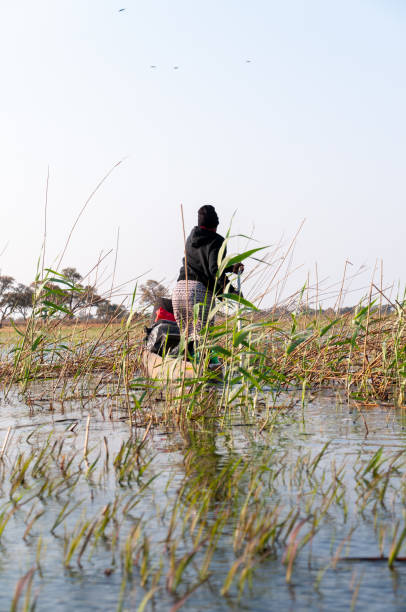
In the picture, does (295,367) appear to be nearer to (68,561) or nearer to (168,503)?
(168,503)

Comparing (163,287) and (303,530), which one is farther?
(163,287)

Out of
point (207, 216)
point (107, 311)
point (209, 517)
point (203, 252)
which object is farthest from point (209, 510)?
point (107, 311)

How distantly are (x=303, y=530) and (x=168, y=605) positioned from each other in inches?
32.9

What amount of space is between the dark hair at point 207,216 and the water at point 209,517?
121 inches

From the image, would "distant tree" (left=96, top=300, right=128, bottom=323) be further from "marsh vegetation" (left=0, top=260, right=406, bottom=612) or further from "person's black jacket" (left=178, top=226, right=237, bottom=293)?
"marsh vegetation" (left=0, top=260, right=406, bottom=612)

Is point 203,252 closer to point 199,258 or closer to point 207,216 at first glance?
point 199,258

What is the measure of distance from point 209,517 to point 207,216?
5178mm

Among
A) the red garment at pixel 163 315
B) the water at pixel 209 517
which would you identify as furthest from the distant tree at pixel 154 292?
the water at pixel 209 517

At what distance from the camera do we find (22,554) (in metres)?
2.64

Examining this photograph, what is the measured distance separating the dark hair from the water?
309cm

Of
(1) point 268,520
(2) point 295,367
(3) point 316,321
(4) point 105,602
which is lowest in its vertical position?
(4) point 105,602

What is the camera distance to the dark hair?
784cm

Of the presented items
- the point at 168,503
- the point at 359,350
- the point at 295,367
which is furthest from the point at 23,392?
the point at 168,503

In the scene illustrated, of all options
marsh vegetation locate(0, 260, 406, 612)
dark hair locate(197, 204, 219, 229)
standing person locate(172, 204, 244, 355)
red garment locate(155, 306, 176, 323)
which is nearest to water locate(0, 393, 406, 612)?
marsh vegetation locate(0, 260, 406, 612)
